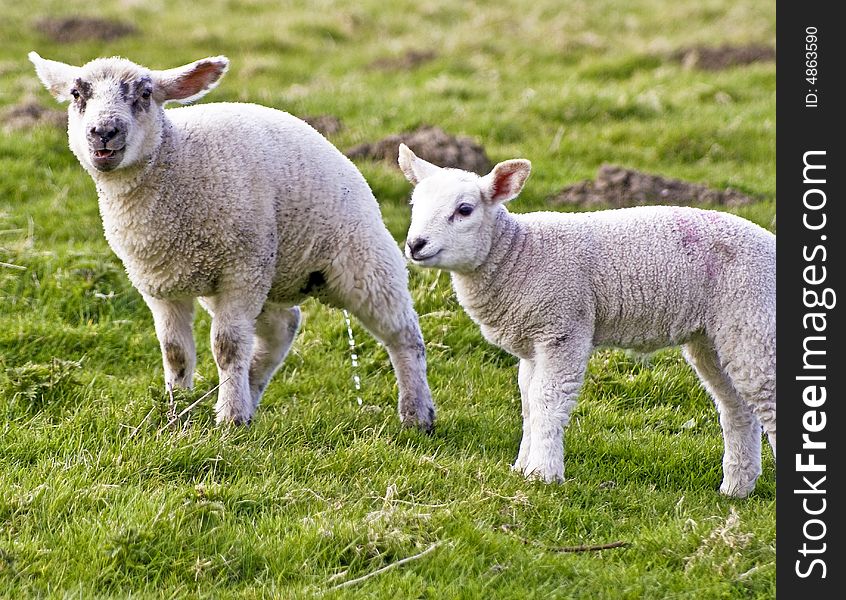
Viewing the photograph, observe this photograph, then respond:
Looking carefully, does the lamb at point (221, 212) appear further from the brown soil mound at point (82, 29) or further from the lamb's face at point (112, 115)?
the brown soil mound at point (82, 29)

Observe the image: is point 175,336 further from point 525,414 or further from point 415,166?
point 525,414

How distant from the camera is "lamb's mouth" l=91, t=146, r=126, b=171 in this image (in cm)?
571

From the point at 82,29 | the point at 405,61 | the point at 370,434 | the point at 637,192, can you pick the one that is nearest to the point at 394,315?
the point at 370,434

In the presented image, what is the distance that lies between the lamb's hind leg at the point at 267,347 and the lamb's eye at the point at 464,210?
165cm

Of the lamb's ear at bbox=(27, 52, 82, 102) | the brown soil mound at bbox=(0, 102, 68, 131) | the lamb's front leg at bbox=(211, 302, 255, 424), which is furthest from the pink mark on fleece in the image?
the brown soil mound at bbox=(0, 102, 68, 131)

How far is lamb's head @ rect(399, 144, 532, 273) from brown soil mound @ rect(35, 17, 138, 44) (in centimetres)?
962

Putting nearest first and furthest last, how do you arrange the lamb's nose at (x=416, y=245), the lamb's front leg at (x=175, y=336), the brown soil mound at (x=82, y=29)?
1. the lamb's nose at (x=416, y=245)
2. the lamb's front leg at (x=175, y=336)
3. the brown soil mound at (x=82, y=29)

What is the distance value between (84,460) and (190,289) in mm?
1085

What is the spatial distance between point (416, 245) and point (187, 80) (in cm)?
166

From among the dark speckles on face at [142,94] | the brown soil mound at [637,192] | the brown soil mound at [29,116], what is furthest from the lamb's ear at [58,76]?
the brown soil mound at [29,116]

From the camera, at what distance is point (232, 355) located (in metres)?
6.14

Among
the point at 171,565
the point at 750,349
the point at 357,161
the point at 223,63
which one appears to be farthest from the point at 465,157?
the point at 171,565

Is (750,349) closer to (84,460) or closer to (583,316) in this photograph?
(583,316)

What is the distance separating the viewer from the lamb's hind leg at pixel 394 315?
6500mm
